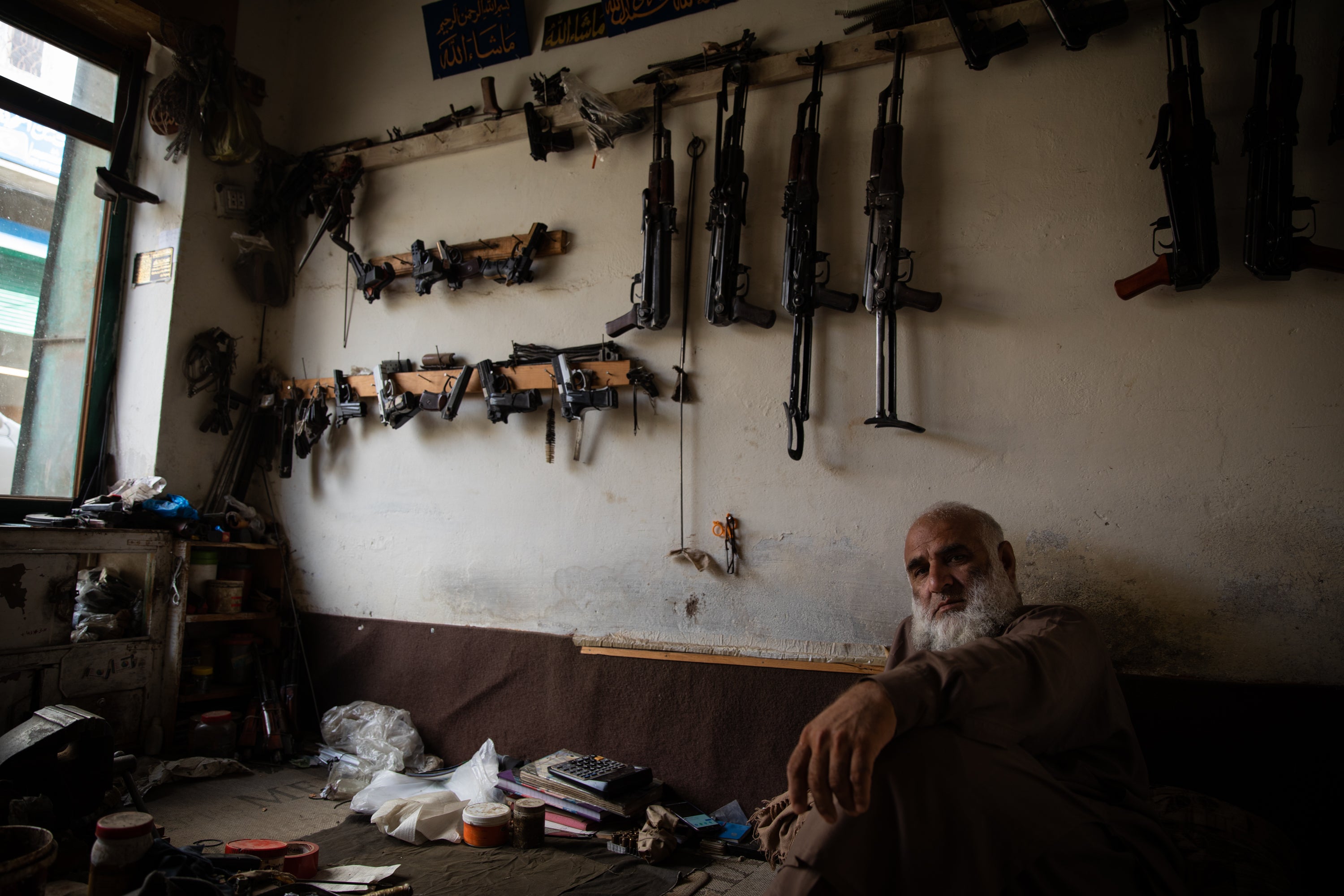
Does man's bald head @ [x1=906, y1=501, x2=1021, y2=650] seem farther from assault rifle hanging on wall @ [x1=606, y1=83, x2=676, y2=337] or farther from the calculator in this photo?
assault rifle hanging on wall @ [x1=606, y1=83, x2=676, y2=337]

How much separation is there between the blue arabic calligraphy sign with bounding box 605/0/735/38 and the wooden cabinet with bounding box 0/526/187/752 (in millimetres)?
3086

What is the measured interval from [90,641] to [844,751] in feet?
10.9

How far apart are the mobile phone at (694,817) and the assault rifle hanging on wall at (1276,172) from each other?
2.48 meters

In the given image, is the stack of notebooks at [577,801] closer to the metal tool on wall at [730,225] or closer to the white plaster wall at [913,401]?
the white plaster wall at [913,401]

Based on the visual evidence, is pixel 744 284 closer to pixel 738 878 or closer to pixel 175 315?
pixel 738 878

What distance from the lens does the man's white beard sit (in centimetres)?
201

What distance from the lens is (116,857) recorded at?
194 centimetres

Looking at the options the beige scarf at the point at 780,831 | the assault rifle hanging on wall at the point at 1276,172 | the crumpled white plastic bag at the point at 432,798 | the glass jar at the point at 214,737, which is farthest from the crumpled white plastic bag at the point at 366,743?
the assault rifle hanging on wall at the point at 1276,172

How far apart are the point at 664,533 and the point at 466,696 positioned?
1176 mm

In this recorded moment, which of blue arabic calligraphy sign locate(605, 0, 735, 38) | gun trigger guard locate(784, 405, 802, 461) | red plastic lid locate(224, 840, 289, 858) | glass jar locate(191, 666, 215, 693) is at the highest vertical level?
blue arabic calligraphy sign locate(605, 0, 735, 38)

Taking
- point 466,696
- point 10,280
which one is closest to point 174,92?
point 10,280

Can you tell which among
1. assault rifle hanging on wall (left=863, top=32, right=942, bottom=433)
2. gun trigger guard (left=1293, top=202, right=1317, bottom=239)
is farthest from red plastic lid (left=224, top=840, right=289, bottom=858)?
gun trigger guard (left=1293, top=202, right=1317, bottom=239)

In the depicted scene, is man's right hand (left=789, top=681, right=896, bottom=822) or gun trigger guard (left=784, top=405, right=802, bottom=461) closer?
man's right hand (left=789, top=681, right=896, bottom=822)

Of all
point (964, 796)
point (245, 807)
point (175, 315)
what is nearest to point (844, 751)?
point (964, 796)
